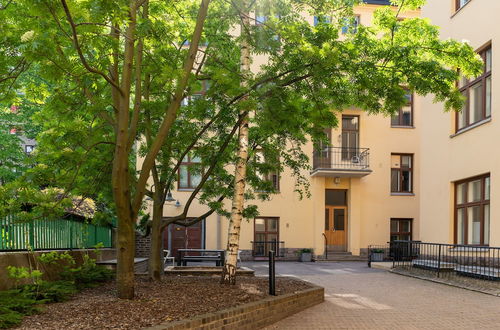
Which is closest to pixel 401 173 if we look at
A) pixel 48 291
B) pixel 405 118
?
pixel 405 118

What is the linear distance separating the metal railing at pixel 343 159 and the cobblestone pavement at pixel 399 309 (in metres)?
14.4

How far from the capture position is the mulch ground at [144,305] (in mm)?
6020

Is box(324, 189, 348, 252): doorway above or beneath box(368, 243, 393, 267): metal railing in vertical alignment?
above

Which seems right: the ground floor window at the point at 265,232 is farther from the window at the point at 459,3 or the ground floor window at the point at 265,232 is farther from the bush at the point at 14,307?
the bush at the point at 14,307

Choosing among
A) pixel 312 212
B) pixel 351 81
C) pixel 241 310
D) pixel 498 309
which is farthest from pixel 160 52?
pixel 312 212

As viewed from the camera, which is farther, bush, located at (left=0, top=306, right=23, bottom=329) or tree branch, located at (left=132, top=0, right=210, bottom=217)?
→ tree branch, located at (left=132, top=0, right=210, bottom=217)

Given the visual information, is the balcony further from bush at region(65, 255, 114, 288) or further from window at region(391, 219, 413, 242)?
bush at region(65, 255, 114, 288)

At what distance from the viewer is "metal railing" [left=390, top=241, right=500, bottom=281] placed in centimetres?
1370

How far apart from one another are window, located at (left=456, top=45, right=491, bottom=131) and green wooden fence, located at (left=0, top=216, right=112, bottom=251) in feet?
36.2

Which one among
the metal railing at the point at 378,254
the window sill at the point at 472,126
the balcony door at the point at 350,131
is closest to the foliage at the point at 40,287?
the window sill at the point at 472,126

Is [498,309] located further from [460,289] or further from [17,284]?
[17,284]

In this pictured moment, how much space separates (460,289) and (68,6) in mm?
10786

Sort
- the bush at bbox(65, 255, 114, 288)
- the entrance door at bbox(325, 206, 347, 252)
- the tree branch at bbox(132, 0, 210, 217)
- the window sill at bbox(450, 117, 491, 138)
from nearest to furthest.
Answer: the tree branch at bbox(132, 0, 210, 217) < the bush at bbox(65, 255, 114, 288) < the window sill at bbox(450, 117, 491, 138) < the entrance door at bbox(325, 206, 347, 252)

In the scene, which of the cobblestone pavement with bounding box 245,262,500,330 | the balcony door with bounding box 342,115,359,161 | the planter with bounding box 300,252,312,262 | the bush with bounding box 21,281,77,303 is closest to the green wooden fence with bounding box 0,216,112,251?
the bush with bounding box 21,281,77,303
